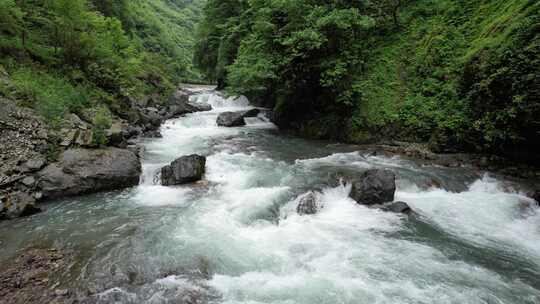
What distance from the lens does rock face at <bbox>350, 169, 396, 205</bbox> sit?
9242 millimetres

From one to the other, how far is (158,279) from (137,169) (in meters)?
5.80

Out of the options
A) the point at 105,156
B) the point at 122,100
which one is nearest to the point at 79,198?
the point at 105,156

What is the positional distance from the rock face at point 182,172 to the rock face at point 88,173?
981mm

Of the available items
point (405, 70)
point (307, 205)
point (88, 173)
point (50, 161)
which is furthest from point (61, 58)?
point (405, 70)

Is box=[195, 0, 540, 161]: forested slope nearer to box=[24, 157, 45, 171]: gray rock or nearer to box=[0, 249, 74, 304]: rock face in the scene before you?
box=[24, 157, 45, 171]: gray rock

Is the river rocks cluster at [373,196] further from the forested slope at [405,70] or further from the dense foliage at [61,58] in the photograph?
the dense foliage at [61,58]

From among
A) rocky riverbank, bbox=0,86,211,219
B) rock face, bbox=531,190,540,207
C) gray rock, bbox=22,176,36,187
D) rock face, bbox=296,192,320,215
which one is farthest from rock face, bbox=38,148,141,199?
rock face, bbox=531,190,540,207

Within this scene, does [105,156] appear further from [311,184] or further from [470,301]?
[470,301]

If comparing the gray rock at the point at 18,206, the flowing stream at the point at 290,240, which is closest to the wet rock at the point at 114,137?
the flowing stream at the point at 290,240

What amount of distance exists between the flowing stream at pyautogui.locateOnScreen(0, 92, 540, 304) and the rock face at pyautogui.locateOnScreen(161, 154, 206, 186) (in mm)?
396

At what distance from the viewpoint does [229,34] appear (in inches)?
1112

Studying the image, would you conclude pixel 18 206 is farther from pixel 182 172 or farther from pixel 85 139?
pixel 182 172

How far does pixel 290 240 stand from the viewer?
24.7ft

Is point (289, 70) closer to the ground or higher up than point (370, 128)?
higher up
